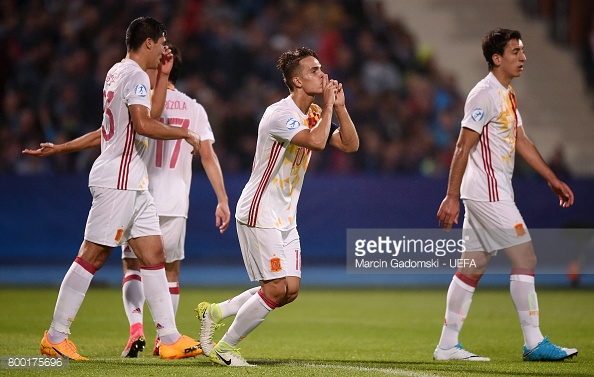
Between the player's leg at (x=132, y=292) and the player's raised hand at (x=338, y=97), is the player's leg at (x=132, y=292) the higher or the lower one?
the lower one

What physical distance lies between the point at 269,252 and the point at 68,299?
1432mm

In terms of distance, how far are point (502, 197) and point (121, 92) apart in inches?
116

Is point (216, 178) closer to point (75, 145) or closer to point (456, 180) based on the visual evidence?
point (75, 145)

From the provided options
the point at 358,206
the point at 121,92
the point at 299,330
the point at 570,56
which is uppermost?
the point at 570,56

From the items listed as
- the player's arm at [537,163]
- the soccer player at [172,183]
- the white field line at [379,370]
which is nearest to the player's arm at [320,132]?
the soccer player at [172,183]

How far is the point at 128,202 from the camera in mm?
6539

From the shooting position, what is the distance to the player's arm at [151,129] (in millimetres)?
6344

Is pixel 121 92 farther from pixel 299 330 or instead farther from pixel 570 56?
pixel 570 56

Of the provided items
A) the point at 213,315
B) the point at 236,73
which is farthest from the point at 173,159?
the point at 236,73

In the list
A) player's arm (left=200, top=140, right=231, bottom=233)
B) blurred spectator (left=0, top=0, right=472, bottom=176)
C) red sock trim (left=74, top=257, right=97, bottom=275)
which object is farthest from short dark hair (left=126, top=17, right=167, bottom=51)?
blurred spectator (left=0, top=0, right=472, bottom=176)

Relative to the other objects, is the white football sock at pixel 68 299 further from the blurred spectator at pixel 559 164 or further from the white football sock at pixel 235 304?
the blurred spectator at pixel 559 164

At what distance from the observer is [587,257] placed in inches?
545

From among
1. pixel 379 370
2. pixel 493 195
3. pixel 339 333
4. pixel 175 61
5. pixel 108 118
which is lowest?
pixel 339 333

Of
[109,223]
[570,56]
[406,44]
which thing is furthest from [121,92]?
[570,56]
